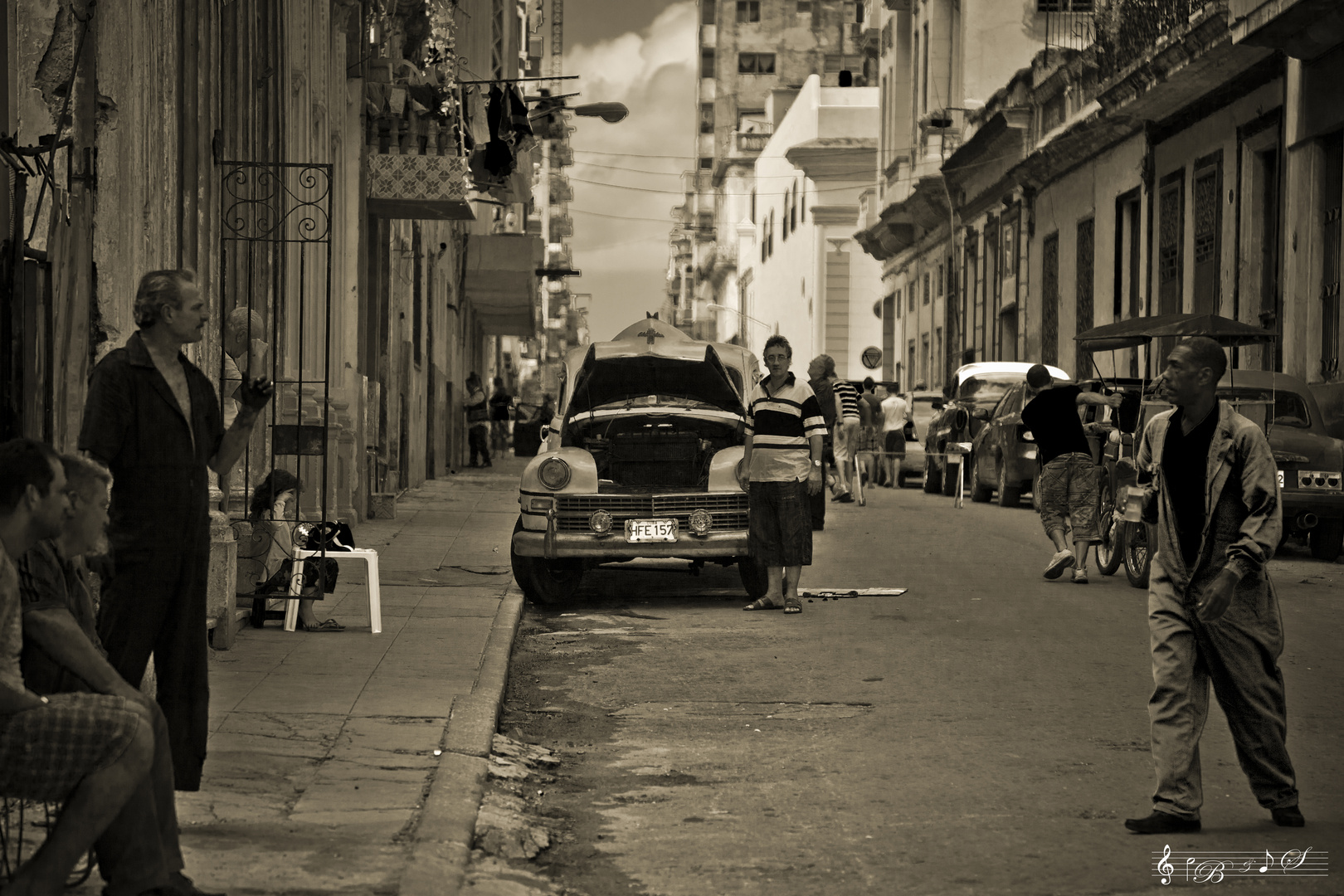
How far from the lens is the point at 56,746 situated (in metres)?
4.16

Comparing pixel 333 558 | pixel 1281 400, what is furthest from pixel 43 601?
pixel 1281 400

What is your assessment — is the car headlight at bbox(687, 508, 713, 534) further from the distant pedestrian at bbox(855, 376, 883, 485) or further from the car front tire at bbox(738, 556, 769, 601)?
the distant pedestrian at bbox(855, 376, 883, 485)

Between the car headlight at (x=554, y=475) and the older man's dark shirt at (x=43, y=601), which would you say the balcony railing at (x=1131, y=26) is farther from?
the older man's dark shirt at (x=43, y=601)

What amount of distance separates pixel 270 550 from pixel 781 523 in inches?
135

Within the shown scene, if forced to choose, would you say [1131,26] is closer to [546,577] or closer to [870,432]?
[870,432]

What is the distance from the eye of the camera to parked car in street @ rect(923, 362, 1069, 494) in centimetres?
2683

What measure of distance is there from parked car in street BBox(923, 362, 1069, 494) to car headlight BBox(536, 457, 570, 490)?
48.4 feet

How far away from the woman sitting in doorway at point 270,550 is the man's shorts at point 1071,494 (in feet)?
20.9

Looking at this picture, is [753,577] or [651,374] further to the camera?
[651,374]

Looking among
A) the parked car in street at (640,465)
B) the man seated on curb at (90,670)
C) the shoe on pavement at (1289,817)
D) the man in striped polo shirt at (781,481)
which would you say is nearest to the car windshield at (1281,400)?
the parked car in street at (640,465)

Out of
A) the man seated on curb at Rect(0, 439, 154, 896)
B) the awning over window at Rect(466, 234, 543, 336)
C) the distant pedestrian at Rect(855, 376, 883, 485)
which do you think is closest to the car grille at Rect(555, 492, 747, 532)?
the man seated on curb at Rect(0, 439, 154, 896)

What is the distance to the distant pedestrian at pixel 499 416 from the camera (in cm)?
4500

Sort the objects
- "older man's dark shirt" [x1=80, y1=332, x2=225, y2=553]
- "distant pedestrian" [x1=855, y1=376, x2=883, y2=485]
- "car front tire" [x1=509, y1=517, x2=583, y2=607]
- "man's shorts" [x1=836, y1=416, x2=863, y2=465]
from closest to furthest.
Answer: "older man's dark shirt" [x1=80, y1=332, x2=225, y2=553]
"car front tire" [x1=509, y1=517, x2=583, y2=607]
"man's shorts" [x1=836, y1=416, x2=863, y2=465]
"distant pedestrian" [x1=855, y1=376, x2=883, y2=485]

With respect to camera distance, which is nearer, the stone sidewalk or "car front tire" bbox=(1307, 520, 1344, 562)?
the stone sidewalk
